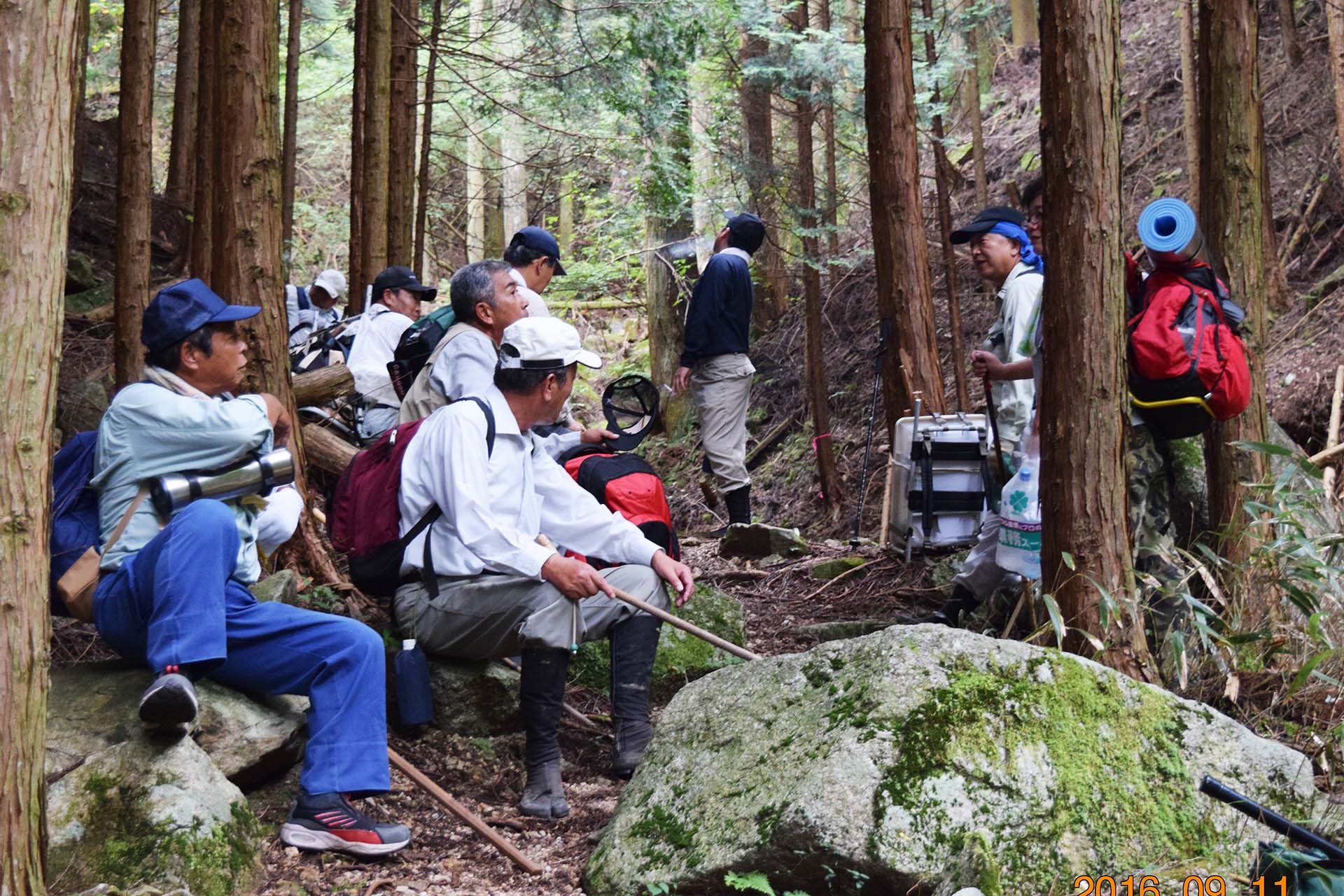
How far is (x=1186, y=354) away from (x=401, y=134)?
8382 millimetres

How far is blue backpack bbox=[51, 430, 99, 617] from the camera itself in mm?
3746

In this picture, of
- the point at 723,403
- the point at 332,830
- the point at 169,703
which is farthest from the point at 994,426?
the point at 169,703

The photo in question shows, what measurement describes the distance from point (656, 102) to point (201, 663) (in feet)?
34.3

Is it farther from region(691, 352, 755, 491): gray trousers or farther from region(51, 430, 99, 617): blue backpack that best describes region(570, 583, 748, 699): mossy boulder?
region(691, 352, 755, 491): gray trousers

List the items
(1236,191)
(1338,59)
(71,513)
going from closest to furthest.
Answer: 1. (71,513)
2. (1236,191)
3. (1338,59)

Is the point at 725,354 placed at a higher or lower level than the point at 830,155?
lower

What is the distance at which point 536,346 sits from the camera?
446cm

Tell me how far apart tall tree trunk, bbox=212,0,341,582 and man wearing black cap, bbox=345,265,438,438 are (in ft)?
6.75

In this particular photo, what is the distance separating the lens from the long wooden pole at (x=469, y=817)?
12.1 feet

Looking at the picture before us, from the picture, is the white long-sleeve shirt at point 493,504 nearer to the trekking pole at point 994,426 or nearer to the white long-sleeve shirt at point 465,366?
the white long-sleeve shirt at point 465,366

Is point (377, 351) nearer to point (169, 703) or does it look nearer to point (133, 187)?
point (133, 187)

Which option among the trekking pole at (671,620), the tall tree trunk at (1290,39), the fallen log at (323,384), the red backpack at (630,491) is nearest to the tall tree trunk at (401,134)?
the fallen log at (323,384)

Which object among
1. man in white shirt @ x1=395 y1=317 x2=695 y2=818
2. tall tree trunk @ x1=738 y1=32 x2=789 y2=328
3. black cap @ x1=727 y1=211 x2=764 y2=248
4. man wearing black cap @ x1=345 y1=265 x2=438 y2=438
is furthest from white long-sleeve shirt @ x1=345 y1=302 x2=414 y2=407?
tall tree trunk @ x1=738 y1=32 x2=789 y2=328

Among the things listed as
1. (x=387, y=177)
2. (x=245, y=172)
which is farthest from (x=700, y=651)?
(x=387, y=177)
